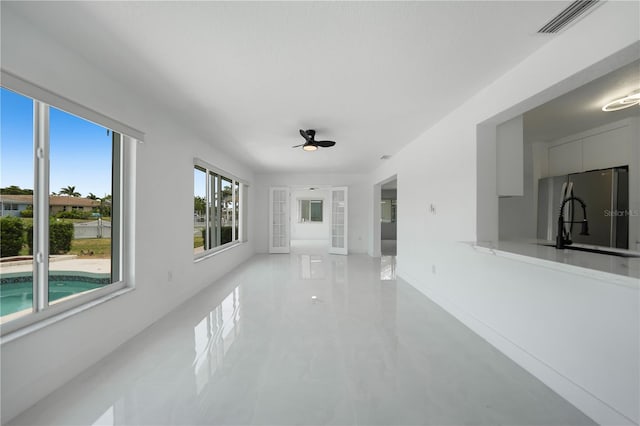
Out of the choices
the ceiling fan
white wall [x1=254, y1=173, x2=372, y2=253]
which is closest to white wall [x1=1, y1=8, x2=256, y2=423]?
the ceiling fan

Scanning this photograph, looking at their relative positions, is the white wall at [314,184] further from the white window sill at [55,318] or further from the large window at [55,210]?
the white window sill at [55,318]

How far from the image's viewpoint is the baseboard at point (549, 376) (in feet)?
4.87

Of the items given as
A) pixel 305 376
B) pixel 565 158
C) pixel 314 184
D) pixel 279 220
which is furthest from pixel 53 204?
pixel 565 158

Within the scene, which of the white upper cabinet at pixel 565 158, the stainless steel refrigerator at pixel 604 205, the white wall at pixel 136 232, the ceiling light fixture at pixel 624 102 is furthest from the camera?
the white upper cabinet at pixel 565 158

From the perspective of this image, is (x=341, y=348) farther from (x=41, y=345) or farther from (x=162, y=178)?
(x=162, y=178)

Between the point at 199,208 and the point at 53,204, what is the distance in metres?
2.49

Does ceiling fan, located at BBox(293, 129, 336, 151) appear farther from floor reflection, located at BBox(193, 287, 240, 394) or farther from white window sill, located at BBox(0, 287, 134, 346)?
white window sill, located at BBox(0, 287, 134, 346)

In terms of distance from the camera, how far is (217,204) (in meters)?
5.15

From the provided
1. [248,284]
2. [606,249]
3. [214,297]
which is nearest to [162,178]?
[214,297]

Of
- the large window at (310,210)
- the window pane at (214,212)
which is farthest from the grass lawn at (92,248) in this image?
the large window at (310,210)

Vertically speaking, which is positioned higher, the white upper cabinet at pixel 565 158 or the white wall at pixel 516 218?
the white upper cabinet at pixel 565 158

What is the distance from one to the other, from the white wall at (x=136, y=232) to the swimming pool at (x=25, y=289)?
22cm

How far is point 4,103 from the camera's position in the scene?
1.62 metres

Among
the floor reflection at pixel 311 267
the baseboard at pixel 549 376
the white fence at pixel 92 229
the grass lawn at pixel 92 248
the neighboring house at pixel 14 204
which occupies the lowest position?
the floor reflection at pixel 311 267
